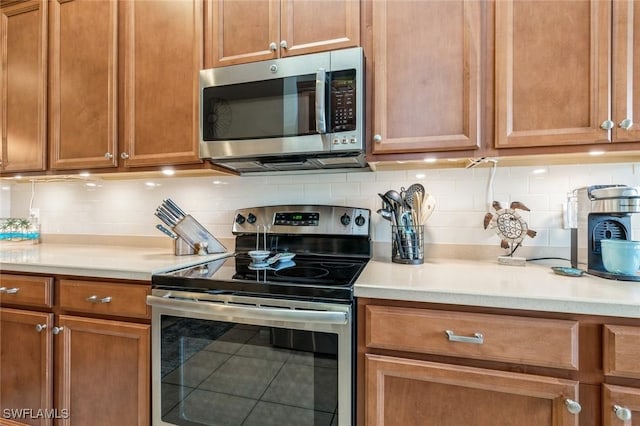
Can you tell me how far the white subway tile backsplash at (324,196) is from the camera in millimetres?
1405

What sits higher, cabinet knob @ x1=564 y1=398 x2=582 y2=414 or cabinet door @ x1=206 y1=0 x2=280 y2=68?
cabinet door @ x1=206 y1=0 x2=280 y2=68

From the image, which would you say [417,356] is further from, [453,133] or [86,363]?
[86,363]

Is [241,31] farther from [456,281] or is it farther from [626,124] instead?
[626,124]

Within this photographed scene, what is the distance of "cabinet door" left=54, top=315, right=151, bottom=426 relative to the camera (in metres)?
1.18

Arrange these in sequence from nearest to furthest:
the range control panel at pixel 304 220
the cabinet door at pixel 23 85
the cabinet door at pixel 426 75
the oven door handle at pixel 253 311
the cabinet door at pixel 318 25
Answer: the oven door handle at pixel 253 311, the cabinet door at pixel 426 75, the cabinet door at pixel 318 25, the range control panel at pixel 304 220, the cabinet door at pixel 23 85

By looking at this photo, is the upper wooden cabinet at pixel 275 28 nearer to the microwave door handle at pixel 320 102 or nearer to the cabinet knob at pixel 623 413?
the microwave door handle at pixel 320 102

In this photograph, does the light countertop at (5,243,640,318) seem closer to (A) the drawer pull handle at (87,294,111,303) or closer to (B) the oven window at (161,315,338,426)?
(A) the drawer pull handle at (87,294,111,303)

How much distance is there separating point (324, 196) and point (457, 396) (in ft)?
3.50

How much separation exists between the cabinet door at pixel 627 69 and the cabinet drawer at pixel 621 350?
26.8 inches

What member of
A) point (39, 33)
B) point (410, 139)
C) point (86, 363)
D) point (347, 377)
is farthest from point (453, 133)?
point (39, 33)

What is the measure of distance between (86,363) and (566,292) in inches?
69.0

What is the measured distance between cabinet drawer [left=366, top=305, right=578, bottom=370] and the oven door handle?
13cm

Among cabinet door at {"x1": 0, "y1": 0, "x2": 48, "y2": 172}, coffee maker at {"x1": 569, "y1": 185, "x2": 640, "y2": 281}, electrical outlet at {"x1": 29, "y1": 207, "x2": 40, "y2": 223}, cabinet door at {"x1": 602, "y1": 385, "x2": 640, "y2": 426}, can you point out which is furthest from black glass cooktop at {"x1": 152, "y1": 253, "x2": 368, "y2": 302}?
electrical outlet at {"x1": 29, "y1": 207, "x2": 40, "y2": 223}

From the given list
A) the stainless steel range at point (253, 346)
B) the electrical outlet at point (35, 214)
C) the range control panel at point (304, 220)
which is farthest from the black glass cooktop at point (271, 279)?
the electrical outlet at point (35, 214)
